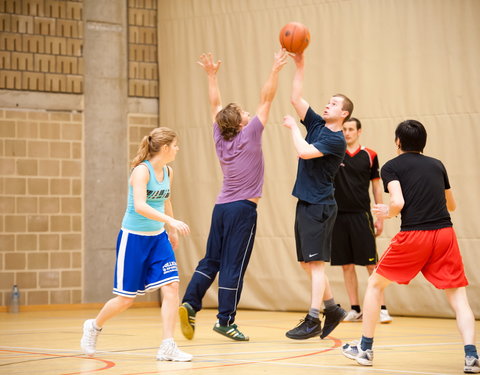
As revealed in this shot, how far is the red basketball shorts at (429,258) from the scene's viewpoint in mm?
4633

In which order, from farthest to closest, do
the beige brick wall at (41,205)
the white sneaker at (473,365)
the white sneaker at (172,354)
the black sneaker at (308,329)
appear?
the beige brick wall at (41,205), the black sneaker at (308,329), the white sneaker at (172,354), the white sneaker at (473,365)

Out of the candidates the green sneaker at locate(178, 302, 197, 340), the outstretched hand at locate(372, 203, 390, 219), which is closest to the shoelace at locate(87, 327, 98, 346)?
the green sneaker at locate(178, 302, 197, 340)

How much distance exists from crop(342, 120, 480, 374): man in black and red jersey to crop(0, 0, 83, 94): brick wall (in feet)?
21.0

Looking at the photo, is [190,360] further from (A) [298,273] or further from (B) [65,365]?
(A) [298,273]

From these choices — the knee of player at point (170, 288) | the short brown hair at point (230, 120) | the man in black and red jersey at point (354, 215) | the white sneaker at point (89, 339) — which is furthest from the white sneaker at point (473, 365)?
the man in black and red jersey at point (354, 215)

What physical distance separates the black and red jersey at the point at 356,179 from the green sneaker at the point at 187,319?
7.69ft

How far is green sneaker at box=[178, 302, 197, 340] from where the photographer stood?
6253mm

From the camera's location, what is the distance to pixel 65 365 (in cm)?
493

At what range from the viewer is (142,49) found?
10875 millimetres

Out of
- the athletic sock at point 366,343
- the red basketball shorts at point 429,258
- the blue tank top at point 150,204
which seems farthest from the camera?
the blue tank top at point 150,204

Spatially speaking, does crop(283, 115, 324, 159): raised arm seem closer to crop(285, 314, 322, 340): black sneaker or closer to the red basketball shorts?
crop(285, 314, 322, 340): black sneaker

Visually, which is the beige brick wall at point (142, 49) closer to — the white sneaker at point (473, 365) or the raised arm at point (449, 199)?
the raised arm at point (449, 199)

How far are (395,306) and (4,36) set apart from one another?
18.2 ft

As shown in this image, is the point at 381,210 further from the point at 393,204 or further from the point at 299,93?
the point at 299,93
